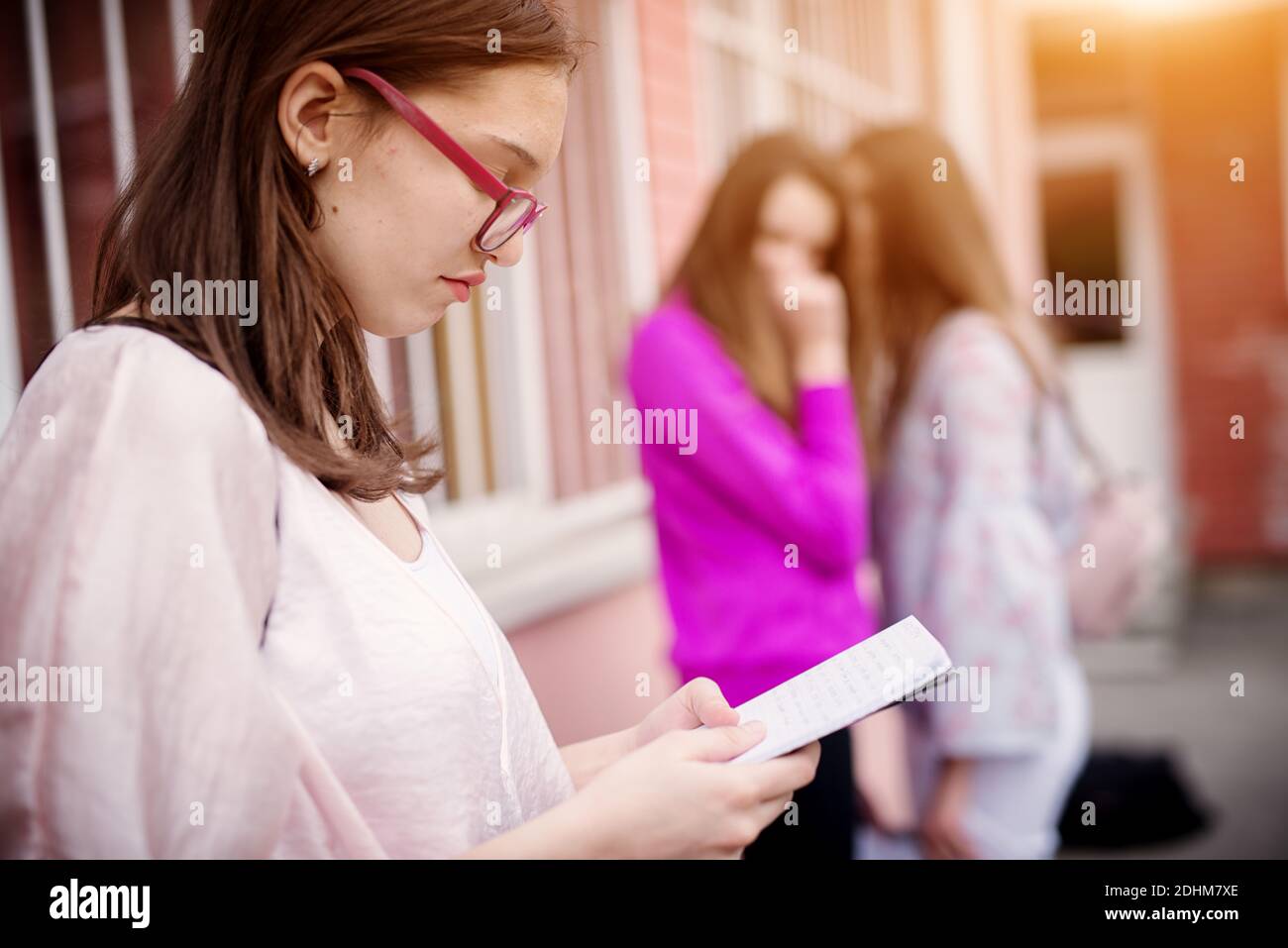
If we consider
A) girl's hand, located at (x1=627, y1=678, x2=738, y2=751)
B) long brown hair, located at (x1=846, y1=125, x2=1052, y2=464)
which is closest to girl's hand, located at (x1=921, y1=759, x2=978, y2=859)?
long brown hair, located at (x1=846, y1=125, x2=1052, y2=464)

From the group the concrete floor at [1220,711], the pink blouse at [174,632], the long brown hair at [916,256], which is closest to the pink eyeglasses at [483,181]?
the pink blouse at [174,632]

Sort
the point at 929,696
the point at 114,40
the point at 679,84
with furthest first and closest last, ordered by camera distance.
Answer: the point at 679,84, the point at 929,696, the point at 114,40

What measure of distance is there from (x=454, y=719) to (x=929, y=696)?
4.23 feet

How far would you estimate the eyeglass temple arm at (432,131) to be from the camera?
821 millimetres

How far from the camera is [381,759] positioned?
30.8 inches

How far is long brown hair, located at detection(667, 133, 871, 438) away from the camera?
1.78 metres

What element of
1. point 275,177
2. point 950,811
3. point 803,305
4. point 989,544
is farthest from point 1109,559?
point 275,177

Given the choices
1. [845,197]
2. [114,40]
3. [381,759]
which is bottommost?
[381,759]

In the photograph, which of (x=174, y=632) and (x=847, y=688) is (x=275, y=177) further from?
(x=847, y=688)

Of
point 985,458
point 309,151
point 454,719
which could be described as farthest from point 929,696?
point 309,151

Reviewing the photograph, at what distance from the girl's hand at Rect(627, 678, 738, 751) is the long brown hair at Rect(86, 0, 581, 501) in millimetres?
302
